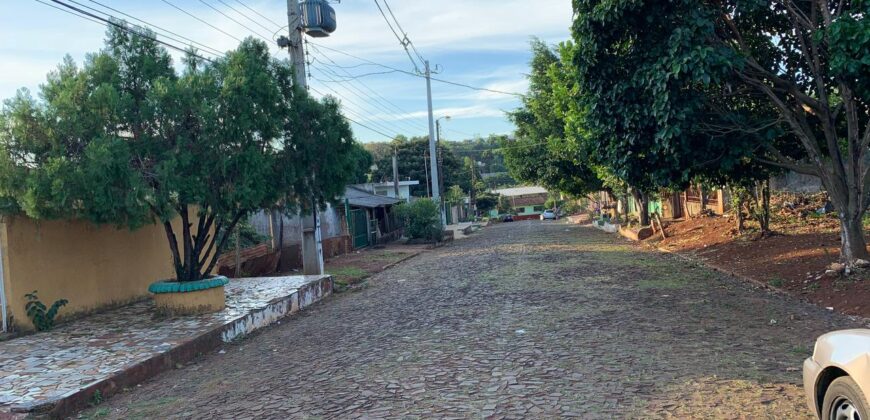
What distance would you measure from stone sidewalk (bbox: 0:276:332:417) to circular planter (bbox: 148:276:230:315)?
25 cm

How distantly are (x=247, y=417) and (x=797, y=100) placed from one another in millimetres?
10152

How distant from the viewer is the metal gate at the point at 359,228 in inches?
1056

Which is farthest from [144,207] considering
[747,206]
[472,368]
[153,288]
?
[747,206]

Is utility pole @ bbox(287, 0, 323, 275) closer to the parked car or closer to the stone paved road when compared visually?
the stone paved road

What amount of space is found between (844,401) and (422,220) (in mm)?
26294

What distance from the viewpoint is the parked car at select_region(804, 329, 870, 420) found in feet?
11.5

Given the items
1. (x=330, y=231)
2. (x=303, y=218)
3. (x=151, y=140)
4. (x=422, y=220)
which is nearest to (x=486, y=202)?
(x=422, y=220)

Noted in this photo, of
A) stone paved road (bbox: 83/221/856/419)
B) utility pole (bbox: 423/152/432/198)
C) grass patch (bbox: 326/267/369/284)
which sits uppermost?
utility pole (bbox: 423/152/432/198)

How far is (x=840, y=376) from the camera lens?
384 centimetres

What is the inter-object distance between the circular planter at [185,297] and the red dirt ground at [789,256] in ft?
30.3

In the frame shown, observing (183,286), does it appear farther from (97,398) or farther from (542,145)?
(542,145)

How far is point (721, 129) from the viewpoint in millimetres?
10508

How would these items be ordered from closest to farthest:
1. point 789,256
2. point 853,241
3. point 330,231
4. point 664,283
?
1. point 853,241
2. point 664,283
3. point 789,256
4. point 330,231

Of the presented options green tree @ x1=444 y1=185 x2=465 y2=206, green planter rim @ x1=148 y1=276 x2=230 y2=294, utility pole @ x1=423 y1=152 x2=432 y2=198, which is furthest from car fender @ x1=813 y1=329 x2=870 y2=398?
utility pole @ x1=423 y1=152 x2=432 y2=198
